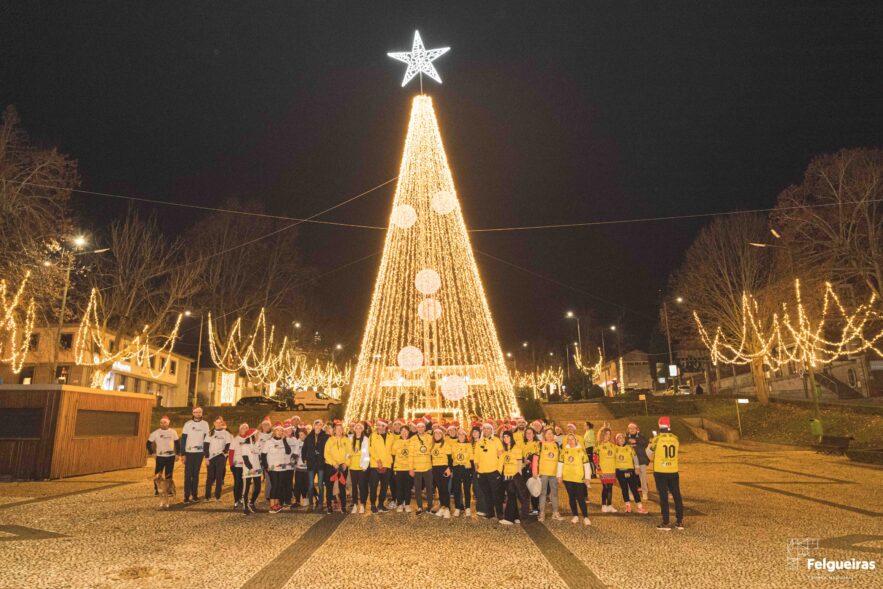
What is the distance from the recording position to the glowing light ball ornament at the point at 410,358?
21438 millimetres

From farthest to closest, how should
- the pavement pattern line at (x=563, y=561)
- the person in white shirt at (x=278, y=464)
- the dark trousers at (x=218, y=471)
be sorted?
Answer: the dark trousers at (x=218, y=471) < the person in white shirt at (x=278, y=464) < the pavement pattern line at (x=563, y=561)

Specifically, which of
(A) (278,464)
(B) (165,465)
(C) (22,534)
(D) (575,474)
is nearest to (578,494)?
(D) (575,474)

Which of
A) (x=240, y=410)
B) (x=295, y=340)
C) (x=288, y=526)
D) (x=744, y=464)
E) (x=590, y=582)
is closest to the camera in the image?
(x=590, y=582)

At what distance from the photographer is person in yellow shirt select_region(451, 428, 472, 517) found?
11008 millimetres

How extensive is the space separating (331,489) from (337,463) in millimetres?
632

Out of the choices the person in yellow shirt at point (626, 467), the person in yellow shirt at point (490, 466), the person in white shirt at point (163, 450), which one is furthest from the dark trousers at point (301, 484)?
the person in yellow shirt at point (626, 467)

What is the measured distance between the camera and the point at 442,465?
11.1 meters

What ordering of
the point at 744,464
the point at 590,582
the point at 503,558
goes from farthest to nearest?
the point at 744,464
the point at 503,558
the point at 590,582

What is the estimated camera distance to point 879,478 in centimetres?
1498

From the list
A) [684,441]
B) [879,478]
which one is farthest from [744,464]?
[684,441]

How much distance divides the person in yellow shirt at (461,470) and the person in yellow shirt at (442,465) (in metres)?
0.15

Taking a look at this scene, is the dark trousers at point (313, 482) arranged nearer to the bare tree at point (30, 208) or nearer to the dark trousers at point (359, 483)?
the dark trousers at point (359, 483)

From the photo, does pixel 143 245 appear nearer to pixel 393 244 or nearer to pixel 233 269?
pixel 233 269

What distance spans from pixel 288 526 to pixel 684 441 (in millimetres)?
24207
